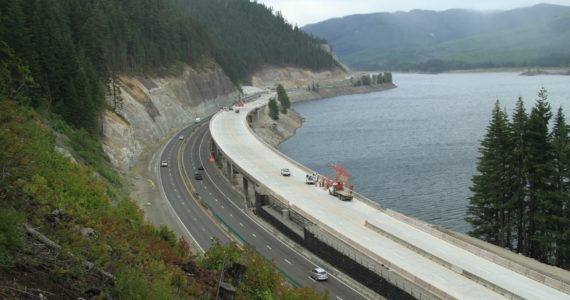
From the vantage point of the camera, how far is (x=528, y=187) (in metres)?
51.0

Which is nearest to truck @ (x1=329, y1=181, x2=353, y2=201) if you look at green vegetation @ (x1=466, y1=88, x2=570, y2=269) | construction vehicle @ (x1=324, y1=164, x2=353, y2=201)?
construction vehicle @ (x1=324, y1=164, x2=353, y2=201)

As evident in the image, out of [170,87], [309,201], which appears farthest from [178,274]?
[170,87]

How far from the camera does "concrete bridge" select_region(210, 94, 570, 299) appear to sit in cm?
3438

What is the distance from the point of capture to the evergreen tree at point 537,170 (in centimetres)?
4816

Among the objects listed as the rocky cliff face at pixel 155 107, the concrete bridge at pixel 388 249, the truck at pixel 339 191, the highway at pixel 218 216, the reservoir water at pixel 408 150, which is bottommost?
the reservoir water at pixel 408 150

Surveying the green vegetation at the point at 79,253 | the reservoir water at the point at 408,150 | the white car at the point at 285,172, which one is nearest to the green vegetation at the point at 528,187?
the reservoir water at the point at 408,150

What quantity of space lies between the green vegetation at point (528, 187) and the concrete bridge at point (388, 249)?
30.4ft

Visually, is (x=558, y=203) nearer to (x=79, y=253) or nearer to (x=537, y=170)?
(x=537, y=170)

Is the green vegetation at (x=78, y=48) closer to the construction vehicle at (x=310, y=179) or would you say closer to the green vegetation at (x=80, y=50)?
the green vegetation at (x=80, y=50)

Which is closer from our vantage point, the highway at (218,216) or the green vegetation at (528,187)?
the highway at (218,216)

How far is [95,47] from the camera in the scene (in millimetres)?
87062

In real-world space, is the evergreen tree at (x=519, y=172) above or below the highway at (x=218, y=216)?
above

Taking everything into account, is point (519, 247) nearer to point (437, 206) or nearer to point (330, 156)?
point (437, 206)

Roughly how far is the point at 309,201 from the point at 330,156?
5170 cm
